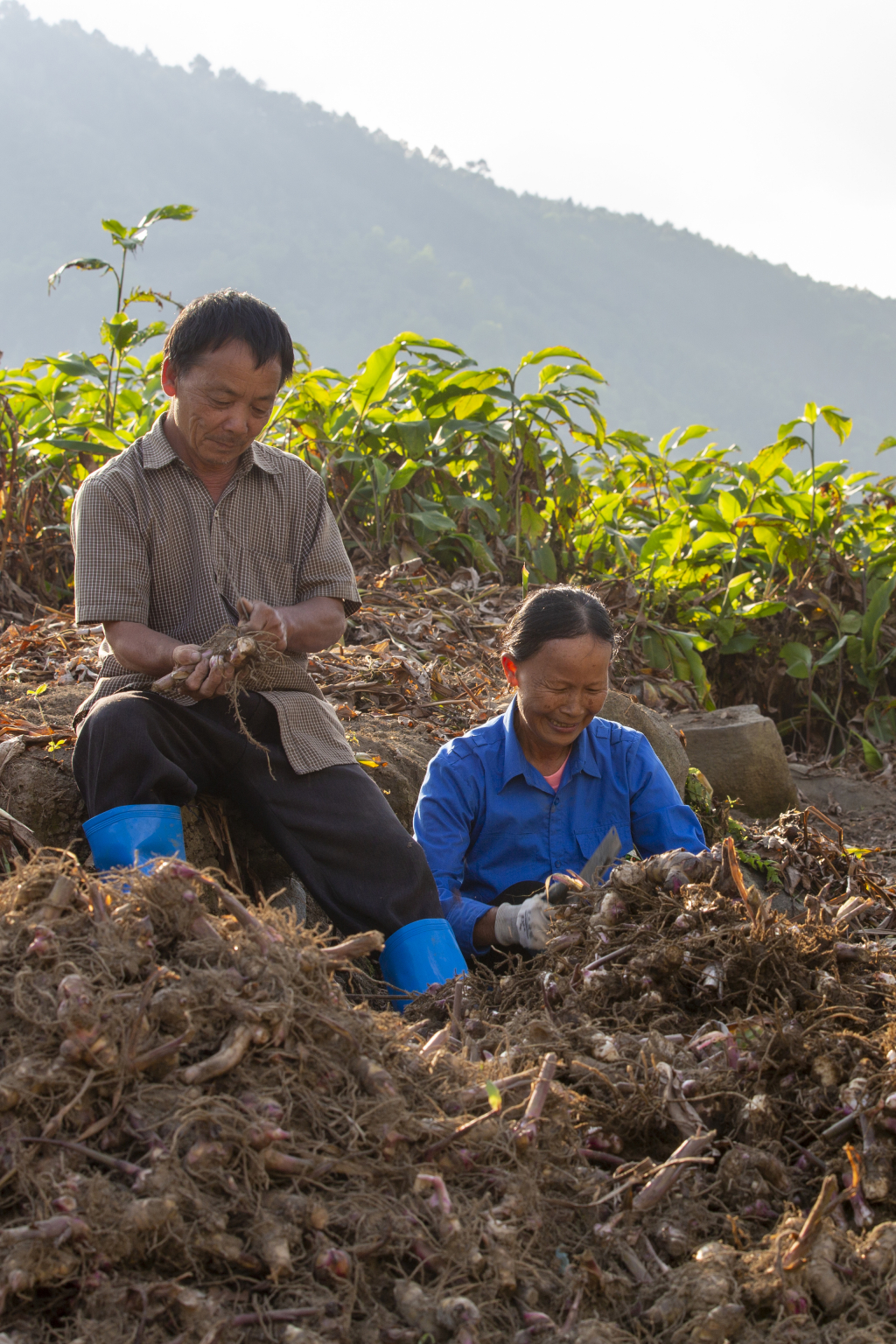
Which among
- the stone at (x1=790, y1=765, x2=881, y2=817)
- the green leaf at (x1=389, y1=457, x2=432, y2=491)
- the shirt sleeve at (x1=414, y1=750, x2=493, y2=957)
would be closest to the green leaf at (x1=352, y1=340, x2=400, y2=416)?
the green leaf at (x1=389, y1=457, x2=432, y2=491)

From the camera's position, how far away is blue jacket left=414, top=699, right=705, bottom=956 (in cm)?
263

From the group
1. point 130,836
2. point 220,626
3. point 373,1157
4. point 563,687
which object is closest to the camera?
point 373,1157

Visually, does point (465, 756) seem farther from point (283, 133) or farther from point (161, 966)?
point (283, 133)

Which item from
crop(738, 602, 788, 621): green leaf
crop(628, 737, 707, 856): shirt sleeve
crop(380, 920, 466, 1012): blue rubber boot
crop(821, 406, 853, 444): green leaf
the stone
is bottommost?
the stone

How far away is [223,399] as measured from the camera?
2.23 metres

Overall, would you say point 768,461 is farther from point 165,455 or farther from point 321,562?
point 165,455

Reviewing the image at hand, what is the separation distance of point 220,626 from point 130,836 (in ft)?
1.77

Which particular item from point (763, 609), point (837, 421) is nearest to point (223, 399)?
point (763, 609)

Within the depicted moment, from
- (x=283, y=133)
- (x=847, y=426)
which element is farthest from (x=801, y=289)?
(x=847, y=426)

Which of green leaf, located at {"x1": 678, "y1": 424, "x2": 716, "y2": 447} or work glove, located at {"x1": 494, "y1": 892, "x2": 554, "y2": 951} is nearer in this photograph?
work glove, located at {"x1": 494, "y1": 892, "x2": 554, "y2": 951}

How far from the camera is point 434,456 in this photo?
531cm

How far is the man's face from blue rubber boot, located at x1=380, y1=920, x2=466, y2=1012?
3.63 feet

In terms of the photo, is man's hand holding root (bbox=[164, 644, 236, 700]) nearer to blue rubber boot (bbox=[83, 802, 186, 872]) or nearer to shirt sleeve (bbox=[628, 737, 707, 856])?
blue rubber boot (bbox=[83, 802, 186, 872])

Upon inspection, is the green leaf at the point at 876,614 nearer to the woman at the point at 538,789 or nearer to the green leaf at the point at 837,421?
the green leaf at the point at 837,421
